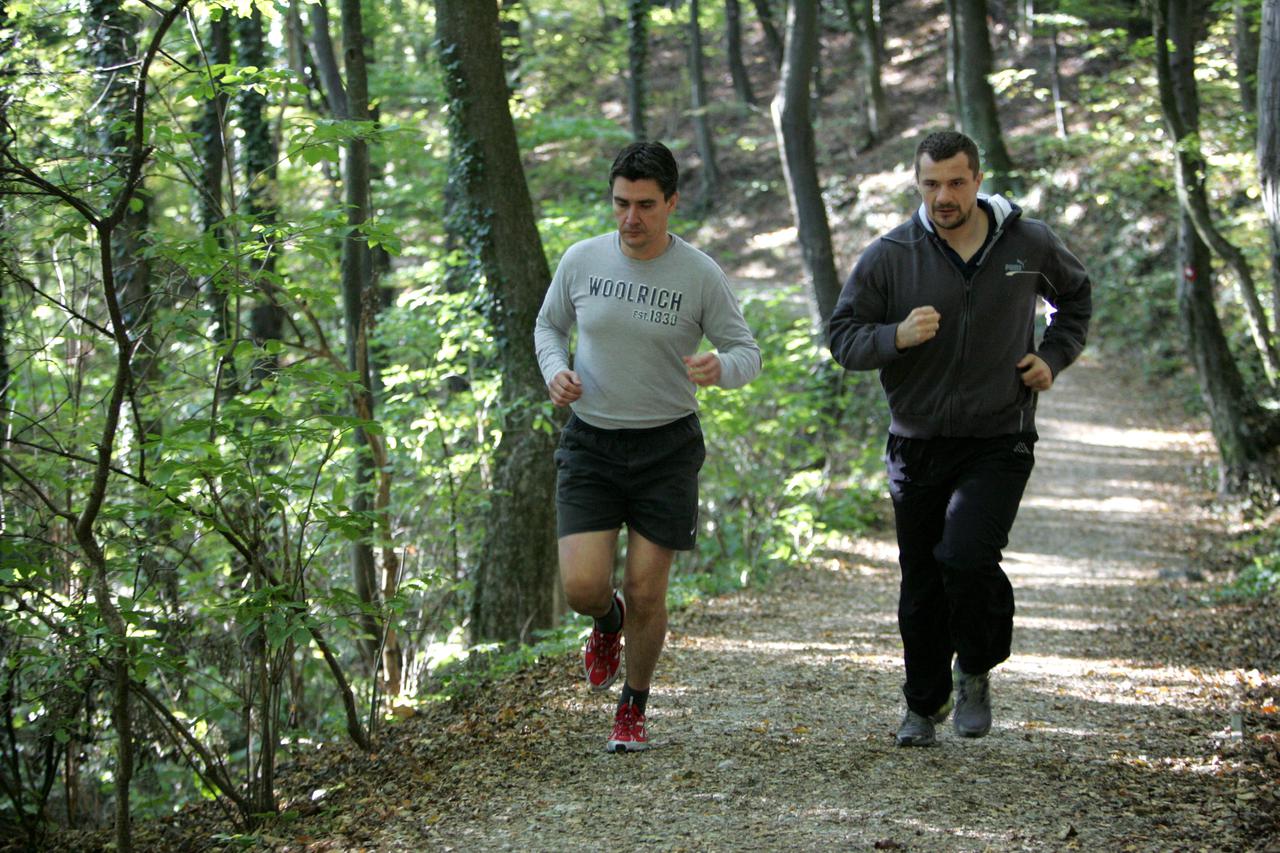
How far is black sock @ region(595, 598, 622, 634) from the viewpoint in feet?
16.8

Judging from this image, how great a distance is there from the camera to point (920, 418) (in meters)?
4.65

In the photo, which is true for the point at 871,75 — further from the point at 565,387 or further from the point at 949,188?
the point at 565,387

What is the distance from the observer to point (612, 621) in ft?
17.0

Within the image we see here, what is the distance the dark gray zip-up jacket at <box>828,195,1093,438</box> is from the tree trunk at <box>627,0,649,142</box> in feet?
59.4

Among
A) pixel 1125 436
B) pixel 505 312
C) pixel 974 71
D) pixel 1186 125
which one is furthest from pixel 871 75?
pixel 505 312

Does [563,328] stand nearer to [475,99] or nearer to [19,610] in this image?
[19,610]

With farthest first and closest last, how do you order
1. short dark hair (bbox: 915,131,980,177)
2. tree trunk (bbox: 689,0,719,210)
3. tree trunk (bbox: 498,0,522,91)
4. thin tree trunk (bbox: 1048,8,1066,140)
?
tree trunk (bbox: 689,0,719,210) → thin tree trunk (bbox: 1048,8,1066,140) → tree trunk (bbox: 498,0,522,91) → short dark hair (bbox: 915,131,980,177)

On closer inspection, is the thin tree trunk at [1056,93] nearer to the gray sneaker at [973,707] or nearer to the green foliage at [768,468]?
the green foliage at [768,468]

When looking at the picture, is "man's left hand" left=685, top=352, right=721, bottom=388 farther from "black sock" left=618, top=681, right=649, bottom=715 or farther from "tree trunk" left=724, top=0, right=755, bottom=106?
"tree trunk" left=724, top=0, right=755, bottom=106

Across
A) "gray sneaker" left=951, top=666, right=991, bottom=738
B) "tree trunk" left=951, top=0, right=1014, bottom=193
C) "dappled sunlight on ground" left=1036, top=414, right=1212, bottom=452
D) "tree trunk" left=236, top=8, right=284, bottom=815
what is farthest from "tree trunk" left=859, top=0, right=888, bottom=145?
"gray sneaker" left=951, top=666, right=991, bottom=738

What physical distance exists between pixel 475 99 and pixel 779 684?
4913 mm

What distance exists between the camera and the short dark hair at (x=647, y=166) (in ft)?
15.0

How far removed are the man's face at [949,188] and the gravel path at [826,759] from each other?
2102 millimetres

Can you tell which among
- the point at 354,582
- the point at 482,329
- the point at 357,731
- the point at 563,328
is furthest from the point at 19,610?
the point at 354,582
